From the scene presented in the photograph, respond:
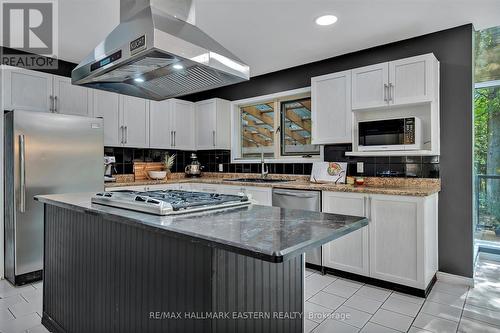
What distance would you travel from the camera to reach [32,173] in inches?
112

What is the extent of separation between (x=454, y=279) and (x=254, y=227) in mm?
2587

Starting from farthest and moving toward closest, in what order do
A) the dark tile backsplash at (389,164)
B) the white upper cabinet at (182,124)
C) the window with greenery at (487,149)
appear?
1. the white upper cabinet at (182,124)
2. the window with greenery at (487,149)
3. the dark tile backsplash at (389,164)

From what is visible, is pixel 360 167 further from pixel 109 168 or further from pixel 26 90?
pixel 26 90

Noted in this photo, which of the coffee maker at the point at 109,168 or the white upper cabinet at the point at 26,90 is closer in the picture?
the white upper cabinet at the point at 26,90

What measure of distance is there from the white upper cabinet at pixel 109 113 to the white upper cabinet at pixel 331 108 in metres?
2.47

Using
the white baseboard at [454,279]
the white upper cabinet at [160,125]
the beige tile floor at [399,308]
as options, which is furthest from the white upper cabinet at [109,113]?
the white baseboard at [454,279]

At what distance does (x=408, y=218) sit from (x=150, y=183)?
2932mm

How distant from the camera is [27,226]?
2.88 m

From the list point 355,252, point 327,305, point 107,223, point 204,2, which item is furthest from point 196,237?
point 355,252

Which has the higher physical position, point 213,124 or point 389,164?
point 213,124

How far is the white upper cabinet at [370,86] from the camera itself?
2.95 metres

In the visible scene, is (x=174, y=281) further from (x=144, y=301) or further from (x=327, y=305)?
(x=327, y=305)

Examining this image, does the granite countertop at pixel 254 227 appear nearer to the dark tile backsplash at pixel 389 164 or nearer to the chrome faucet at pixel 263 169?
the dark tile backsplash at pixel 389 164

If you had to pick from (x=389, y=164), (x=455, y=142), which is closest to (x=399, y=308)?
(x=389, y=164)
